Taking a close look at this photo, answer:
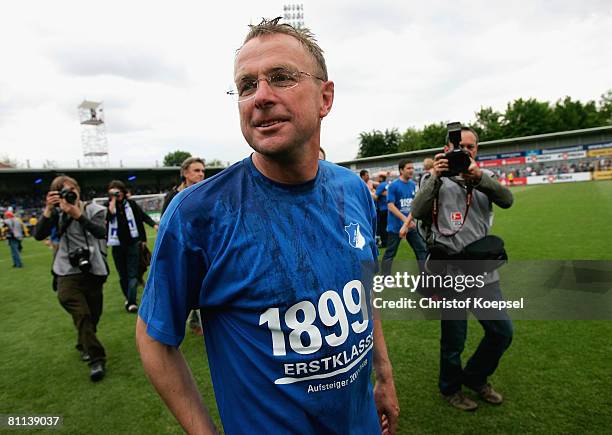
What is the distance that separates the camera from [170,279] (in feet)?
3.88

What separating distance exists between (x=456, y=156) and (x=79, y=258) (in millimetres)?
4112

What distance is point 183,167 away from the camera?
4992 millimetres

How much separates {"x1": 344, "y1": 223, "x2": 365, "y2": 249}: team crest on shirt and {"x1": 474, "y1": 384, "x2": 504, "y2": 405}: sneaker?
2.61 meters

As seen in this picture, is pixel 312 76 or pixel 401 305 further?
pixel 401 305

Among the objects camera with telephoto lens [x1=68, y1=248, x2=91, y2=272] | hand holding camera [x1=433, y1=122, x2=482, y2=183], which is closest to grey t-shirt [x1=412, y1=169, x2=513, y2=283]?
hand holding camera [x1=433, y1=122, x2=482, y2=183]

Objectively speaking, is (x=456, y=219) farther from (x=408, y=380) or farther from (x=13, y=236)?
(x=13, y=236)

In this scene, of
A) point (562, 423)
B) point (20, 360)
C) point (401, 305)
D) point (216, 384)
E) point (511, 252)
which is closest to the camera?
point (216, 384)

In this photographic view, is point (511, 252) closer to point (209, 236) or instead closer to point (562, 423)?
point (562, 423)

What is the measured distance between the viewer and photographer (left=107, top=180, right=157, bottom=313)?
243 inches

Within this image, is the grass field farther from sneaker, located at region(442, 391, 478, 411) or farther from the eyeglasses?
the eyeglasses

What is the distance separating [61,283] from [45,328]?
2.49m

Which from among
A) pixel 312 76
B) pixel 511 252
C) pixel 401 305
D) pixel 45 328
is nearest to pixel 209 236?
pixel 312 76

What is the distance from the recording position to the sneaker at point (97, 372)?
13.6 ft

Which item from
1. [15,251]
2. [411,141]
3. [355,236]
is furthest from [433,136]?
[355,236]
